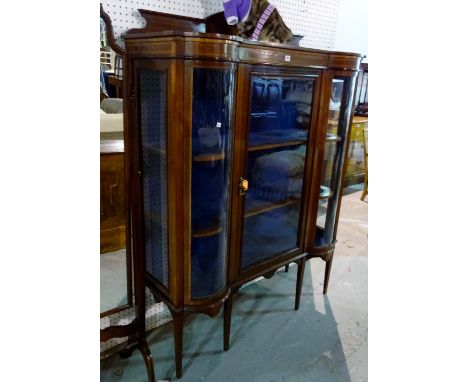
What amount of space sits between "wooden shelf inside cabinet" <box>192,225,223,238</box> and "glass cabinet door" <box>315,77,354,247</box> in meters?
0.76

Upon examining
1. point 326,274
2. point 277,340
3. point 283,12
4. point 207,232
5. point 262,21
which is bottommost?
point 277,340

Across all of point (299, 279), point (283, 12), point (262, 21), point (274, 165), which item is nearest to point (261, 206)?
point (274, 165)

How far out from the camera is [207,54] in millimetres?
1132

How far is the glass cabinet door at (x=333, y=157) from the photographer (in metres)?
1.75

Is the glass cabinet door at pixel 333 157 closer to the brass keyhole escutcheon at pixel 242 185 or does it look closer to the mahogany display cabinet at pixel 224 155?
the mahogany display cabinet at pixel 224 155

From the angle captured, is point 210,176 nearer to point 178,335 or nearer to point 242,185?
point 242,185

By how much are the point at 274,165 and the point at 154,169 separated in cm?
61

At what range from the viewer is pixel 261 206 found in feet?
5.64

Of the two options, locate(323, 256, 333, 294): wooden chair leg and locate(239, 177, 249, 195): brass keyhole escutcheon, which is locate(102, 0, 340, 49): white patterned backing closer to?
locate(239, 177, 249, 195): brass keyhole escutcheon

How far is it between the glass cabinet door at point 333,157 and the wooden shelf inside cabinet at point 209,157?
0.69 m

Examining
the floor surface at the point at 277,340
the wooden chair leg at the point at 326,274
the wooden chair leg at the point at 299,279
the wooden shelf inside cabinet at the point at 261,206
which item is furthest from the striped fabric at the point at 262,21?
the floor surface at the point at 277,340

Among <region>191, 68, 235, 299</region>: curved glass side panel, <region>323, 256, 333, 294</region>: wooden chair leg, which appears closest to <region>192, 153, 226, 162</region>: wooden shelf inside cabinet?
<region>191, 68, 235, 299</region>: curved glass side panel
